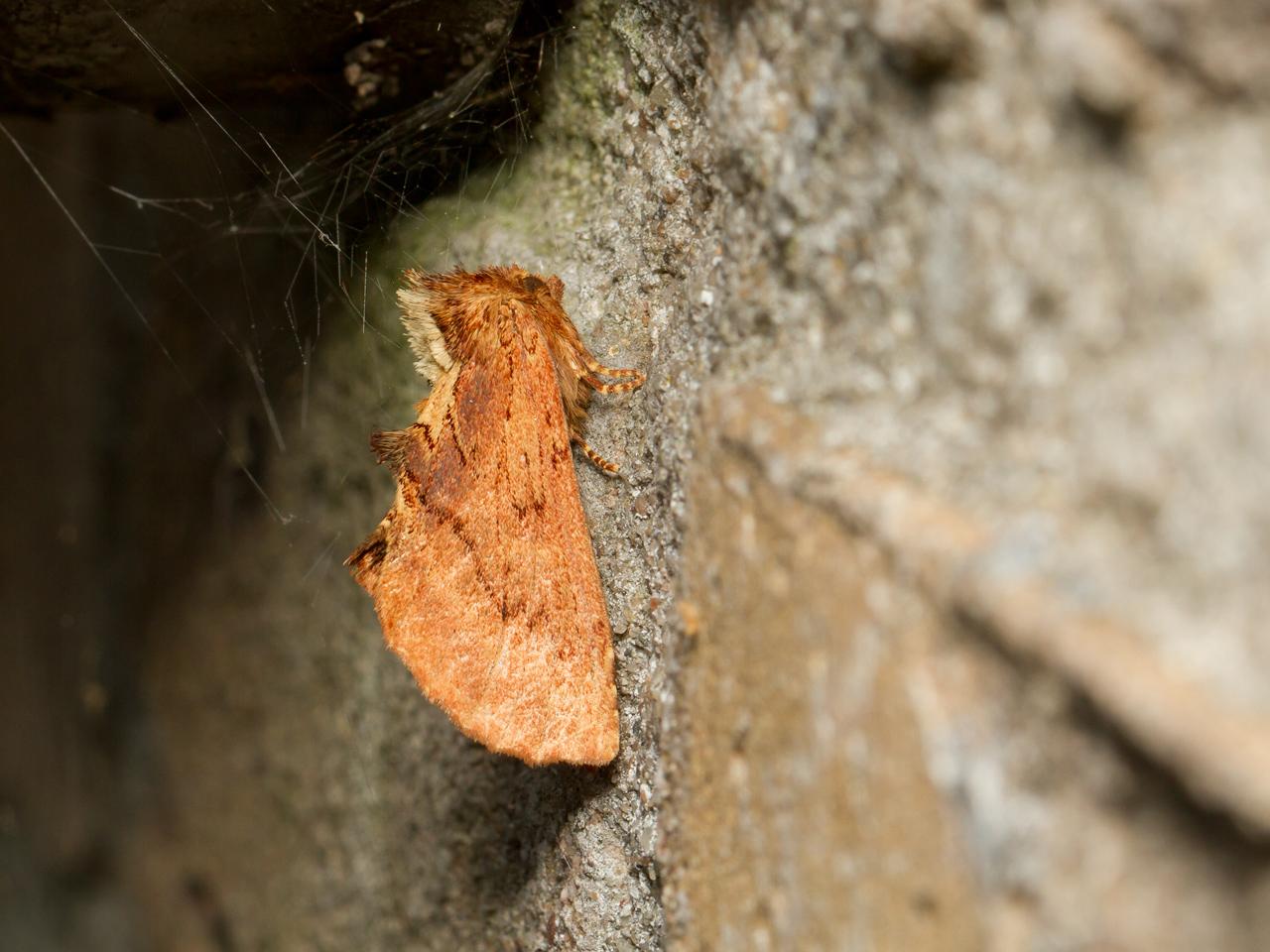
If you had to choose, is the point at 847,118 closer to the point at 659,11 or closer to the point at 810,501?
the point at 810,501

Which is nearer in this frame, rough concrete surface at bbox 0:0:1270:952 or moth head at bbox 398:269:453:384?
rough concrete surface at bbox 0:0:1270:952

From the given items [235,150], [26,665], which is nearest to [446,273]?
[235,150]

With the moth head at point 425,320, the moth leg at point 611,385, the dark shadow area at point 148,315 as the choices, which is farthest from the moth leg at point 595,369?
the dark shadow area at point 148,315

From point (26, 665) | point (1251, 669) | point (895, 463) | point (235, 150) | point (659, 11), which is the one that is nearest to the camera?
point (1251, 669)

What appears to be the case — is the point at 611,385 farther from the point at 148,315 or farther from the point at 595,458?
the point at 148,315

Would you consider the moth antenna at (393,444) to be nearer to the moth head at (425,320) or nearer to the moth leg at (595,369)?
the moth head at (425,320)

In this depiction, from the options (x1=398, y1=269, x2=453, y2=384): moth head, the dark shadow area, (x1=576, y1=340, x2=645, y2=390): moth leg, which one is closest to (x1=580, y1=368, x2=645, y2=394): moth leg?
(x1=576, y1=340, x2=645, y2=390): moth leg

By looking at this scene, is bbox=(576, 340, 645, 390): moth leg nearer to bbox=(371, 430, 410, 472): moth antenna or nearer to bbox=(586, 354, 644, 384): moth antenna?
bbox=(586, 354, 644, 384): moth antenna
